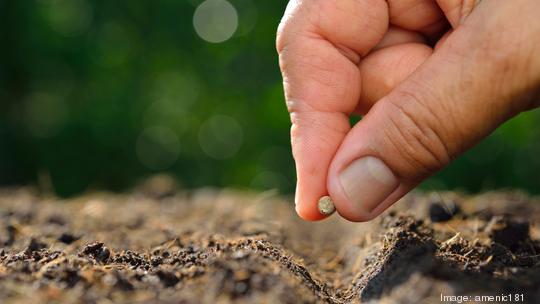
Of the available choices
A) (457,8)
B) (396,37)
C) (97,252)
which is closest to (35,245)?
(97,252)

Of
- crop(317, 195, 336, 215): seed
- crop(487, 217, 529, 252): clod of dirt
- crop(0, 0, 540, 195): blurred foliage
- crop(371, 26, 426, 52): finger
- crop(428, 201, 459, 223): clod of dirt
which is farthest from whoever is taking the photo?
crop(0, 0, 540, 195): blurred foliage

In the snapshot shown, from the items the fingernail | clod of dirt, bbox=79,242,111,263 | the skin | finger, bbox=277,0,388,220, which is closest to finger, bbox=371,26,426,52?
the skin

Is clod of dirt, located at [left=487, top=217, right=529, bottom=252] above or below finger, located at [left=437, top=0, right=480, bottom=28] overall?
below

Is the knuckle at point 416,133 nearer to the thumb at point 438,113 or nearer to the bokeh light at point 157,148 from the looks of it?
the thumb at point 438,113

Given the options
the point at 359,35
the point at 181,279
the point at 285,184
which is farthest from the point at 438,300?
the point at 285,184

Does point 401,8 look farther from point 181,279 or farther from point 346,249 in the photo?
point 181,279

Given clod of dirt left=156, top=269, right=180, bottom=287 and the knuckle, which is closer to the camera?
clod of dirt left=156, top=269, right=180, bottom=287

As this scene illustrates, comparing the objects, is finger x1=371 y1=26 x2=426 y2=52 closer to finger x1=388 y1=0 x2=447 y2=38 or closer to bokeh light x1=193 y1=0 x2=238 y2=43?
finger x1=388 y1=0 x2=447 y2=38
